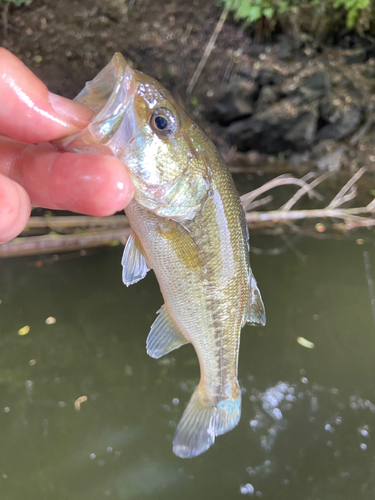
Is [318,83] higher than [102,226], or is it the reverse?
[318,83]

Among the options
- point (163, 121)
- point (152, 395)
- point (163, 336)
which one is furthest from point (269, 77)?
point (163, 336)

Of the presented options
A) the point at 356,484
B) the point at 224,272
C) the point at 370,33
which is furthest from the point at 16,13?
the point at 356,484

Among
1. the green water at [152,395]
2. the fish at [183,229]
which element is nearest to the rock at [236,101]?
the green water at [152,395]

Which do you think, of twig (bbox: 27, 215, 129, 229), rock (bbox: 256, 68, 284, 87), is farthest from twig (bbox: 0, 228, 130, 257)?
rock (bbox: 256, 68, 284, 87)

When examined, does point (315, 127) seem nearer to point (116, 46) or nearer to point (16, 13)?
point (116, 46)

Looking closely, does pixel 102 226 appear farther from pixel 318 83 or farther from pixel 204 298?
pixel 318 83

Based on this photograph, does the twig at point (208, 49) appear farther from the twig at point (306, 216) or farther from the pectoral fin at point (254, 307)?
the pectoral fin at point (254, 307)
